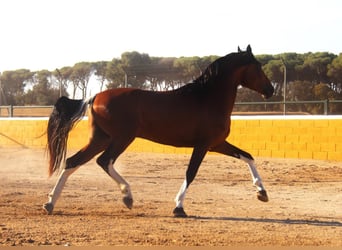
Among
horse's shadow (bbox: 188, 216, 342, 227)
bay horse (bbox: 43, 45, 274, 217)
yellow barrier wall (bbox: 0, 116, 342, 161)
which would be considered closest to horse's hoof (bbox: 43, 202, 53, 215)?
bay horse (bbox: 43, 45, 274, 217)

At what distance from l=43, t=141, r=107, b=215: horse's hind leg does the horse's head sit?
82.5 inches

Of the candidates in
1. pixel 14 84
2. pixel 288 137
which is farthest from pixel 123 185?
pixel 14 84

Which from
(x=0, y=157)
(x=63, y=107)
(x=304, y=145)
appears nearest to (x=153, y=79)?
(x=0, y=157)

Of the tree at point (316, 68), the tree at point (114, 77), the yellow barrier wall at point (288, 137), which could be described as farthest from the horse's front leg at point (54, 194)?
the tree at point (316, 68)

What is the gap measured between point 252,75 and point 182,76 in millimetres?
16393

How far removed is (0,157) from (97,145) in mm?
10472

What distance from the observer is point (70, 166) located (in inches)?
300

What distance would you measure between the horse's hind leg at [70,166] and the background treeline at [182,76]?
12618 mm

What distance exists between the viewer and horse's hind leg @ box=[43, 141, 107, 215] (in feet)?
24.3

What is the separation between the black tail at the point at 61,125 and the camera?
796 cm

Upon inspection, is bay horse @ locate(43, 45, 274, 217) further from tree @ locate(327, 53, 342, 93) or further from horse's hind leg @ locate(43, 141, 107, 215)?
tree @ locate(327, 53, 342, 93)

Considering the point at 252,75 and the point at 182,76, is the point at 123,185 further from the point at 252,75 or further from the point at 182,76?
the point at 182,76

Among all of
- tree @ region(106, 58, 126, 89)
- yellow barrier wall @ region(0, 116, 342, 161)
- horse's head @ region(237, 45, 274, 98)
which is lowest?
yellow barrier wall @ region(0, 116, 342, 161)

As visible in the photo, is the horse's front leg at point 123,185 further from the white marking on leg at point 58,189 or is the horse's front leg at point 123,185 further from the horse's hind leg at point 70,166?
the white marking on leg at point 58,189
